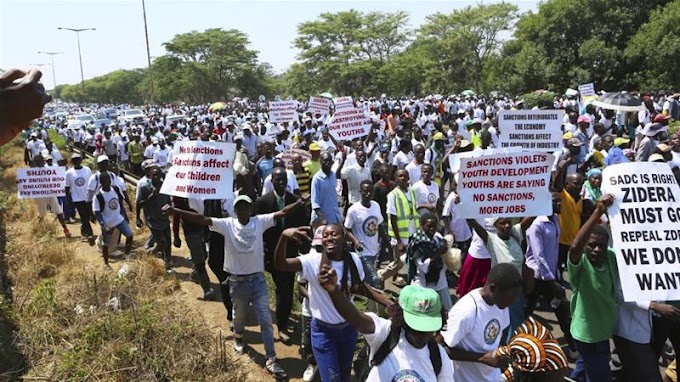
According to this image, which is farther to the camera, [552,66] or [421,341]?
[552,66]

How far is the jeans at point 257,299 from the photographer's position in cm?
529

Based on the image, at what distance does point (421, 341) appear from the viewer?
3014mm

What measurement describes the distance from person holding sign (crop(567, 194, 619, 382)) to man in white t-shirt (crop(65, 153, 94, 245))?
860 centimetres

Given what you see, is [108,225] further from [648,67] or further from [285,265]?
[648,67]

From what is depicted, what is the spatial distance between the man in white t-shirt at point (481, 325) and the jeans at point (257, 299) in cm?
227

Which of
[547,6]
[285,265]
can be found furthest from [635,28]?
[285,265]

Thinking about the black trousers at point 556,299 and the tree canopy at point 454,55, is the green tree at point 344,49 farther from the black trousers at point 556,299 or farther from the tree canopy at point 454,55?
the black trousers at point 556,299

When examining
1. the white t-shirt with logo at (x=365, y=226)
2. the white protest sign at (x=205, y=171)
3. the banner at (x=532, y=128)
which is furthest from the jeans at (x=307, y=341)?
the banner at (x=532, y=128)

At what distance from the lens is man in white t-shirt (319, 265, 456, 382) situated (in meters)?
2.97

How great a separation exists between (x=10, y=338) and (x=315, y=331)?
3543 mm

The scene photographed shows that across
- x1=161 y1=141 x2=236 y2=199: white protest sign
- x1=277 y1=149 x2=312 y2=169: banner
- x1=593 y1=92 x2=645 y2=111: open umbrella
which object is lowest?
x1=277 y1=149 x2=312 y2=169: banner

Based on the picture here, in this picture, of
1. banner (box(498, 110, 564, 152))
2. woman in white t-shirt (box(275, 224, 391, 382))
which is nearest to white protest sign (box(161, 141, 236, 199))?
woman in white t-shirt (box(275, 224, 391, 382))

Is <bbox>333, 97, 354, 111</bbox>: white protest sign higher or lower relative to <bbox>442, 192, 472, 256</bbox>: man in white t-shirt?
higher

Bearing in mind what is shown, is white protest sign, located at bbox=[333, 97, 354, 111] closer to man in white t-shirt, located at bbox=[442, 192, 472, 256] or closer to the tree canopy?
man in white t-shirt, located at bbox=[442, 192, 472, 256]
